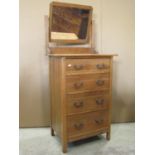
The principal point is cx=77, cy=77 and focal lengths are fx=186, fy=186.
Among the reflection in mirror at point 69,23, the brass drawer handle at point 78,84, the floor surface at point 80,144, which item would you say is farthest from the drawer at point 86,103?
the reflection in mirror at point 69,23

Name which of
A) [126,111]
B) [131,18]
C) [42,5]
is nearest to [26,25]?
[42,5]

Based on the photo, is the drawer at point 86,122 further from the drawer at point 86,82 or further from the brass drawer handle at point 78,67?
the brass drawer handle at point 78,67

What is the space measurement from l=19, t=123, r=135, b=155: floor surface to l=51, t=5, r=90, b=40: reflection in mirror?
4.02ft

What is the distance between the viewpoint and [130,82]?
272cm

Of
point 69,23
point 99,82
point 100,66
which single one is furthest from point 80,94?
point 69,23

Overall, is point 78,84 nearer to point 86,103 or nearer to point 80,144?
point 86,103

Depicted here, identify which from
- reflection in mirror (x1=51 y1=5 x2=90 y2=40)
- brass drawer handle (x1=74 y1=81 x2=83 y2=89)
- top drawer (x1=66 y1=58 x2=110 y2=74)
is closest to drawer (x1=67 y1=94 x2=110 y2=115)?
brass drawer handle (x1=74 y1=81 x2=83 y2=89)

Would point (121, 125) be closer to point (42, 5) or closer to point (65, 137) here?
point (65, 137)

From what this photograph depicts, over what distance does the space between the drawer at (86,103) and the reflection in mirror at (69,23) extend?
847 mm

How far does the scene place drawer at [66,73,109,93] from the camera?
1.87 m

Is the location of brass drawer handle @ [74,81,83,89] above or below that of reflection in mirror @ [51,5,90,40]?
below

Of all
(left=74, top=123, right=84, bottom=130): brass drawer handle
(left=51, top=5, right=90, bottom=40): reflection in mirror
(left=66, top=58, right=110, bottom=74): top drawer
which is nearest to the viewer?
(left=66, top=58, right=110, bottom=74): top drawer

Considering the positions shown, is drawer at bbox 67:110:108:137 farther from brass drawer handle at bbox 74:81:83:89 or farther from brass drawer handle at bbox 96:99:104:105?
brass drawer handle at bbox 74:81:83:89

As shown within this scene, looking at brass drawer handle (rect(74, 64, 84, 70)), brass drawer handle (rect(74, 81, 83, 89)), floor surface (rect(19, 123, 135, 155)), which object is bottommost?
floor surface (rect(19, 123, 135, 155))
